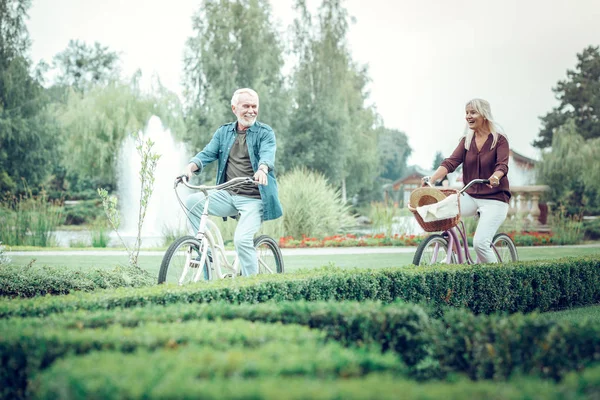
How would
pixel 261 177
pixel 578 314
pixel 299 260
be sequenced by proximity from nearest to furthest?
pixel 261 177 < pixel 578 314 < pixel 299 260

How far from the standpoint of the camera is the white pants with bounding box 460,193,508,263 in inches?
264

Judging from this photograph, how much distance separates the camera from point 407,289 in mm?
5707

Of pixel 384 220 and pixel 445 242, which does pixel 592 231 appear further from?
pixel 445 242

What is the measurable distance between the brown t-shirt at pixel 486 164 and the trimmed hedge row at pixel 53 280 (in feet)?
11.3

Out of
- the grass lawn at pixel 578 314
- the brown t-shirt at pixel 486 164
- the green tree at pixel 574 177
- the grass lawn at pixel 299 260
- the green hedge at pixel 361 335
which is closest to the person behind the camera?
the green hedge at pixel 361 335

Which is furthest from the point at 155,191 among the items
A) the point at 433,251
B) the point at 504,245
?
the point at 433,251

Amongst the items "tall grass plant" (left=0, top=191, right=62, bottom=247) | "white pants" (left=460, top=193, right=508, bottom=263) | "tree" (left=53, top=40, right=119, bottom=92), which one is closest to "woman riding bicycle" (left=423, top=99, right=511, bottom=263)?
"white pants" (left=460, top=193, right=508, bottom=263)

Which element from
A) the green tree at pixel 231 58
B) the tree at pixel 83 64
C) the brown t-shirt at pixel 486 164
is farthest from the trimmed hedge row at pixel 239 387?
the tree at pixel 83 64

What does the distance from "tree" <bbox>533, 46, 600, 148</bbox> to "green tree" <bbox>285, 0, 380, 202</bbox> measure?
47.8 ft

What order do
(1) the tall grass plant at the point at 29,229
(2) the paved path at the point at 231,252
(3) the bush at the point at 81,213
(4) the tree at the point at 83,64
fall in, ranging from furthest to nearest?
→ (4) the tree at the point at 83,64, (3) the bush at the point at 81,213, (1) the tall grass plant at the point at 29,229, (2) the paved path at the point at 231,252

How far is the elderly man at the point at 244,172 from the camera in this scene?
19.3 feet

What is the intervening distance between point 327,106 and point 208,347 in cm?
3520

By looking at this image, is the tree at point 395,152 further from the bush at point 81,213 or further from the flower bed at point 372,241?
the flower bed at point 372,241

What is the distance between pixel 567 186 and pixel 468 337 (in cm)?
2644
